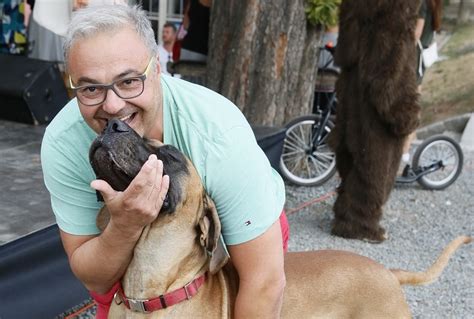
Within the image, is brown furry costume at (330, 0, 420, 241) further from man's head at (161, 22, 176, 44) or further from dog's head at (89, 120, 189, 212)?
man's head at (161, 22, 176, 44)

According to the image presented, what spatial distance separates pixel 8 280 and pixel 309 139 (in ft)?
11.9

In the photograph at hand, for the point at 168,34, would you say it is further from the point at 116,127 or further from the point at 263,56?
the point at 116,127

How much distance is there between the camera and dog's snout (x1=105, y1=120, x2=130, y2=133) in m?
1.72

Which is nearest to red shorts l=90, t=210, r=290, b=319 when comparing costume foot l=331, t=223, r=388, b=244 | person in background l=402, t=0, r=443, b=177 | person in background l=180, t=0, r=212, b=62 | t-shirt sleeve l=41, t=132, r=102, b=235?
t-shirt sleeve l=41, t=132, r=102, b=235

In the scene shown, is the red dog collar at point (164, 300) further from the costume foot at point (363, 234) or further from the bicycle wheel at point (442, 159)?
the bicycle wheel at point (442, 159)

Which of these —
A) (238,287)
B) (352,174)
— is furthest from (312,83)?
(238,287)

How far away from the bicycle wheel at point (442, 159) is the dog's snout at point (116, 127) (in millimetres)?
5161

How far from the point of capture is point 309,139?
6207 millimetres

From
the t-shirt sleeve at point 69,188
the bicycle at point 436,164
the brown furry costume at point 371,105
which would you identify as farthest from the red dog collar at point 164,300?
the bicycle at point 436,164

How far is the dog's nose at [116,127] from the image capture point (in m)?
1.72

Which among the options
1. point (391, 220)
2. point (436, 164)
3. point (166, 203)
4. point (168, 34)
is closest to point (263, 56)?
point (391, 220)

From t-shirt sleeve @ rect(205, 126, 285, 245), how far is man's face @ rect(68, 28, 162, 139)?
0.86ft

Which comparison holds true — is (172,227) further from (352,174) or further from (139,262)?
(352,174)

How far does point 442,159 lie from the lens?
657cm
